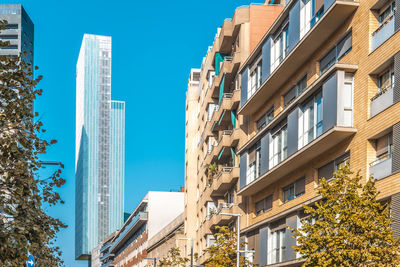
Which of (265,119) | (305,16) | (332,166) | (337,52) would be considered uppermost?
(305,16)

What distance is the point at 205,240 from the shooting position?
2475 inches

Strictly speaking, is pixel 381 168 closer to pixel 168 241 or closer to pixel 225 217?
pixel 225 217

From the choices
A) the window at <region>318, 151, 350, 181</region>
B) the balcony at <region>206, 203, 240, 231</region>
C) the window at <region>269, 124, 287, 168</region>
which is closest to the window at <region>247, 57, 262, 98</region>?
the window at <region>269, 124, 287, 168</region>

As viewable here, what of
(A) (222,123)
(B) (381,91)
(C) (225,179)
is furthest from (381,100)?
(A) (222,123)

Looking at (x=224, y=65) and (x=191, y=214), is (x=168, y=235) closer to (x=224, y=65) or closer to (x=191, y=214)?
(x=191, y=214)

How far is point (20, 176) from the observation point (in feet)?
41.0

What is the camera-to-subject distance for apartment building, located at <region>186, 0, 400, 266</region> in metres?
26.2

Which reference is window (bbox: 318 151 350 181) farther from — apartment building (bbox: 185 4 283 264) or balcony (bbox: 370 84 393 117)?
apartment building (bbox: 185 4 283 264)

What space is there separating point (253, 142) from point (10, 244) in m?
33.1

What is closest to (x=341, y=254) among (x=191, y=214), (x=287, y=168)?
(x=287, y=168)

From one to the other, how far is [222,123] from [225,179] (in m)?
7.24

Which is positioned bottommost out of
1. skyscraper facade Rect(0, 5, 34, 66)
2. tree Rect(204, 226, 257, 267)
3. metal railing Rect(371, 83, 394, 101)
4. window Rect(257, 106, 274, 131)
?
tree Rect(204, 226, 257, 267)

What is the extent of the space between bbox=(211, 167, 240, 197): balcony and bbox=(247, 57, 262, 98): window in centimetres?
656

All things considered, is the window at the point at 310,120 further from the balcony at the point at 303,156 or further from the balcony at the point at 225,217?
the balcony at the point at 225,217
